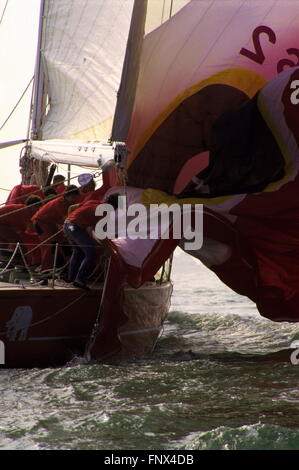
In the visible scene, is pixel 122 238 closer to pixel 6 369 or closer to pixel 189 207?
pixel 189 207

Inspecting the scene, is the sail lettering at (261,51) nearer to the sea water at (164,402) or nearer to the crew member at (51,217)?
the crew member at (51,217)

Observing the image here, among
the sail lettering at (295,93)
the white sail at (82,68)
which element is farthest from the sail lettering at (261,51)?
the white sail at (82,68)

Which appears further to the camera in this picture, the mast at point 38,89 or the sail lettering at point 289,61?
the mast at point 38,89

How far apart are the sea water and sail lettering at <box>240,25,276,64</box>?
2939 mm

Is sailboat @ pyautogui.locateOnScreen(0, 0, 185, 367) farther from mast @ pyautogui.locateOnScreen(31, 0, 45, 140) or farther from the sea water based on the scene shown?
the sea water

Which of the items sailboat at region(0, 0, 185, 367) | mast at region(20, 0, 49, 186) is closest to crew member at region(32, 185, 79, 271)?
sailboat at region(0, 0, 185, 367)

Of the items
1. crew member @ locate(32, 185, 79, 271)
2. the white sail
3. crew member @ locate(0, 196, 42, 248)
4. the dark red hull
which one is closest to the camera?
the dark red hull

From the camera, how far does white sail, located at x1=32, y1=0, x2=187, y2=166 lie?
412 inches

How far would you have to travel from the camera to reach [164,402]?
697 cm

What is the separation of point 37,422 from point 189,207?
2.73 meters

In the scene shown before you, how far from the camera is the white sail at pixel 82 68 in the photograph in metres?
10.5

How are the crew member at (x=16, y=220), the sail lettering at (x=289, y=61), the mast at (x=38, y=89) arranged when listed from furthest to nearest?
1. the mast at (x=38, y=89)
2. the crew member at (x=16, y=220)
3. the sail lettering at (x=289, y=61)

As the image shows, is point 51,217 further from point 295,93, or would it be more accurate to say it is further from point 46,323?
point 295,93
